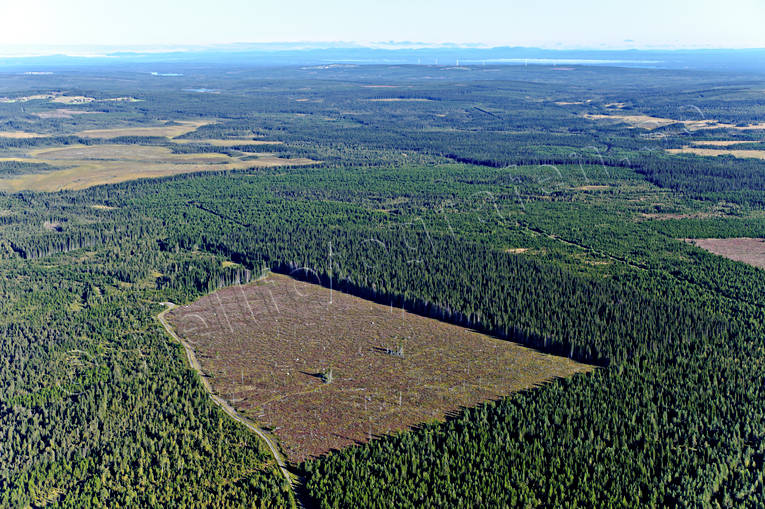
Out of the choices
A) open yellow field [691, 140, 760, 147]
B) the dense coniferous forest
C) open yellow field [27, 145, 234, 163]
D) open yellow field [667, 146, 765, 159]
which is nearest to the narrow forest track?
the dense coniferous forest

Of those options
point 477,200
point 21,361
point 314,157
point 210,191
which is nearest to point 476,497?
point 21,361

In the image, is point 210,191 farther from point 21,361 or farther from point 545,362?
point 545,362

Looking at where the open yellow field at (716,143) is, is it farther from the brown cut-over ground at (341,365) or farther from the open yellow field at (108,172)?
the brown cut-over ground at (341,365)

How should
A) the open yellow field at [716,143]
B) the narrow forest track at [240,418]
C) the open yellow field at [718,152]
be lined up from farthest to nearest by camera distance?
1. the open yellow field at [716,143]
2. the open yellow field at [718,152]
3. the narrow forest track at [240,418]

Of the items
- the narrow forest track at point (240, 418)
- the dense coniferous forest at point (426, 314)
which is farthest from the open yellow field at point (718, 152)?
the narrow forest track at point (240, 418)

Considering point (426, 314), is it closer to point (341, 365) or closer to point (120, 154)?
point (341, 365)
